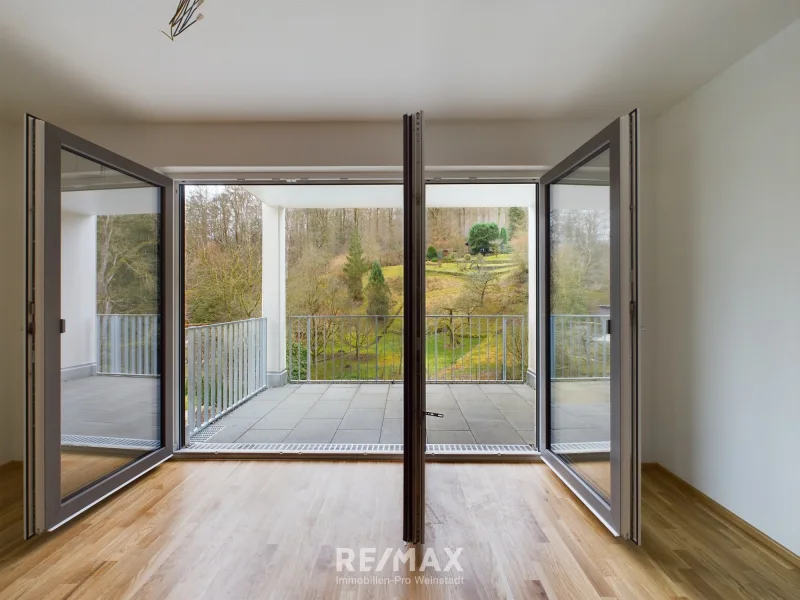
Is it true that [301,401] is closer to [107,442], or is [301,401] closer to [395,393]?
[395,393]

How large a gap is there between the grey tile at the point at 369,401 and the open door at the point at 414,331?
2.58m

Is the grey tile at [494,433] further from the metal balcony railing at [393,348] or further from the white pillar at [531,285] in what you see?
the metal balcony railing at [393,348]

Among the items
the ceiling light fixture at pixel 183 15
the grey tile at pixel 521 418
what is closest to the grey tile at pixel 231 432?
the grey tile at pixel 521 418

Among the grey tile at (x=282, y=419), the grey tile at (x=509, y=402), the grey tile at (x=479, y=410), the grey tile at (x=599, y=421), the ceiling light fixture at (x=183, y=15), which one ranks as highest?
the ceiling light fixture at (x=183, y=15)

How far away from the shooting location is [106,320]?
243 centimetres

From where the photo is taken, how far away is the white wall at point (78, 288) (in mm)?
2133

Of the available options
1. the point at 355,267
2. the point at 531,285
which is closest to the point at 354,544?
the point at 531,285

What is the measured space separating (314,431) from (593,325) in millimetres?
2427

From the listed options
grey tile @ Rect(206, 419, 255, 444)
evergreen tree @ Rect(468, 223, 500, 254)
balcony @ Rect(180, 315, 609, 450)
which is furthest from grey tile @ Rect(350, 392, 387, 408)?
evergreen tree @ Rect(468, 223, 500, 254)

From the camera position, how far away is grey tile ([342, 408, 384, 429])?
3.76m

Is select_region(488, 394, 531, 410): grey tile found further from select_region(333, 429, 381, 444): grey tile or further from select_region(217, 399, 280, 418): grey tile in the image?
select_region(217, 399, 280, 418): grey tile

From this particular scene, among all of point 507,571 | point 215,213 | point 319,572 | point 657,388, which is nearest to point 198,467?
point 319,572

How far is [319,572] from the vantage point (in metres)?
1.72

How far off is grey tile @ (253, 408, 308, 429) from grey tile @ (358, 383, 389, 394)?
3.22 feet
